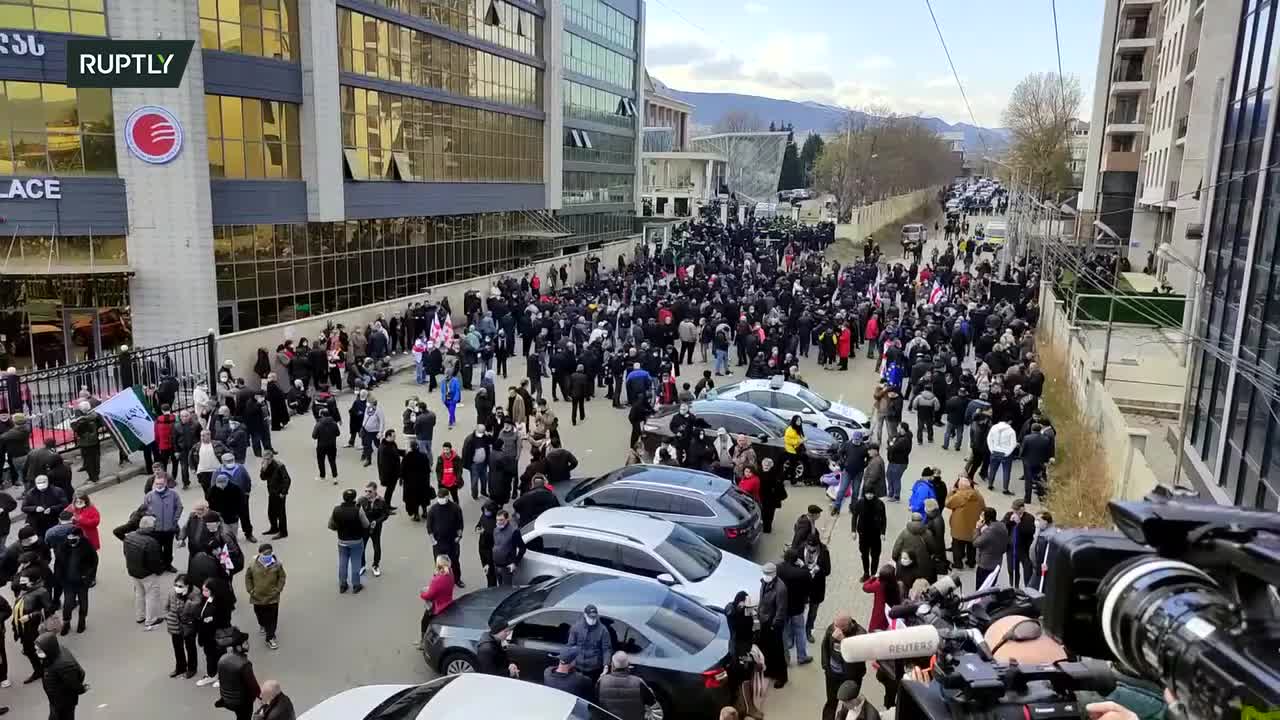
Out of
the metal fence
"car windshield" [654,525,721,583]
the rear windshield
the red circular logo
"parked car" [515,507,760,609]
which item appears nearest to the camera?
"parked car" [515,507,760,609]

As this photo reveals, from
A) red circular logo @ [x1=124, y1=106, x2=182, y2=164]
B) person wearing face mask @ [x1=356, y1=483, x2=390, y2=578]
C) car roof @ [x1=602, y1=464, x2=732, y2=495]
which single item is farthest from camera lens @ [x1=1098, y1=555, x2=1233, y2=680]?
red circular logo @ [x1=124, y1=106, x2=182, y2=164]

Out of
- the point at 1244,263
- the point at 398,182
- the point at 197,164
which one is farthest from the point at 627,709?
the point at 398,182

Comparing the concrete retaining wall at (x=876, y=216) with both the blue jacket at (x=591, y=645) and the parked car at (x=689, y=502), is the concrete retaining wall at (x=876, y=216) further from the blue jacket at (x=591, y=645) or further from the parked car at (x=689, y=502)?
the blue jacket at (x=591, y=645)

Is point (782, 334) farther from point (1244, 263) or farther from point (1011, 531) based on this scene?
point (1011, 531)

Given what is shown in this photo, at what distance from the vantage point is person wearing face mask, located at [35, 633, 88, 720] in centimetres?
800

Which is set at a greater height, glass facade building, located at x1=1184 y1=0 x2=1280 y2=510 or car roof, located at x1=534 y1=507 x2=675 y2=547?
glass facade building, located at x1=1184 y1=0 x2=1280 y2=510

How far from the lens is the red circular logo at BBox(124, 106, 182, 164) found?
24.4 metres

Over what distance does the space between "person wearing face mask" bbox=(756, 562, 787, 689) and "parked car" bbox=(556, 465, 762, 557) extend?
9.36 ft

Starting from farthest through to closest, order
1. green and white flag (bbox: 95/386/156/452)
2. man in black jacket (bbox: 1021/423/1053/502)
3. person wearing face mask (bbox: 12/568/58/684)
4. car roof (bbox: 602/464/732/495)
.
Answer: green and white flag (bbox: 95/386/156/452) < man in black jacket (bbox: 1021/423/1053/502) < car roof (bbox: 602/464/732/495) < person wearing face mask (bbox: 12/568/58/684)

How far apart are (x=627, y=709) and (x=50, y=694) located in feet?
16.9

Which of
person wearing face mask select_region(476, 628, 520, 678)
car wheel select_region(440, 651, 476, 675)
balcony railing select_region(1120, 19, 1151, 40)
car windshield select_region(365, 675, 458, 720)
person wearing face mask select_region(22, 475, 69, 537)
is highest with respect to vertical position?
balcony railing select_region(1120, 19, 1151, 40)

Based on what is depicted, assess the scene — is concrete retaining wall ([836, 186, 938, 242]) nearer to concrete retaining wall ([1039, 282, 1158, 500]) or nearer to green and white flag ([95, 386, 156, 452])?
concrete retaining wall ([1039, 282, 1158, 500])

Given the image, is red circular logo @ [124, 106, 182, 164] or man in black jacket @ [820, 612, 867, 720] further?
red circular logo @ [124, 106, 182, 164]

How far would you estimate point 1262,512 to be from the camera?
2131 millimetres
